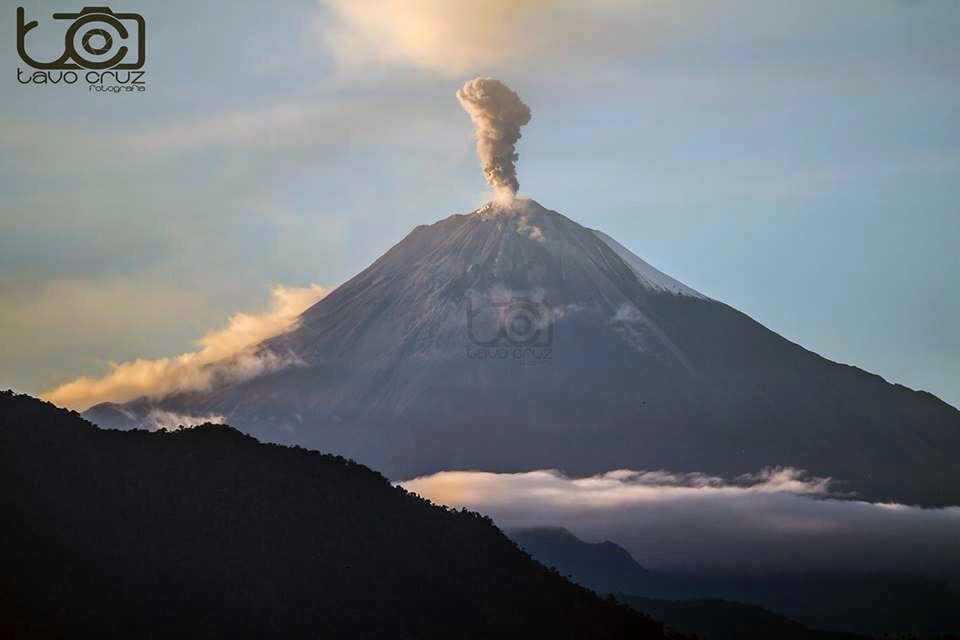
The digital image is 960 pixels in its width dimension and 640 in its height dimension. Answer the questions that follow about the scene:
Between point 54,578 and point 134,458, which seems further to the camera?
point 134,458

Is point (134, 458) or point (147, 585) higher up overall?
point (134, 458)

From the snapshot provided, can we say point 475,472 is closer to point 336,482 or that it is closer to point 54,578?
point 336,482

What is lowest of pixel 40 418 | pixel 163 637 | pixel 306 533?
pixel 163 637

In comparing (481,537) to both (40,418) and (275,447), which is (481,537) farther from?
(40,418)

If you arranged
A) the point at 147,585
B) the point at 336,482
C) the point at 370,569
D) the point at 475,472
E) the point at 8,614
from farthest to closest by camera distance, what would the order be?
1. the point at 475,472
2. the point at 336,482
3. the point at 370,569
4. the point at 147,585
5. the point at 8,614

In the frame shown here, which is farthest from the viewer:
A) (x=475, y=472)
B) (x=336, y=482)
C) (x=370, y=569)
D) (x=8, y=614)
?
(x=475, y=472)

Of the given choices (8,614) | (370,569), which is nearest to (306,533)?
(370,569)
